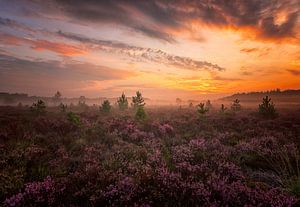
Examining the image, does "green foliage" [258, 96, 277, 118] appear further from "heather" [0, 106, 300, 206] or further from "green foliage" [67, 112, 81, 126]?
"green foliage" [67, 112, 81, 126]

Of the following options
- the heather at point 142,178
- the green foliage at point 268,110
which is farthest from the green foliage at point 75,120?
the green foliage at point 268,110

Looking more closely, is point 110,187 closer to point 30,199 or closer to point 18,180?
point 30,199

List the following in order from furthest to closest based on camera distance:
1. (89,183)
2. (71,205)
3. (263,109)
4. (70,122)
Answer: (263,109) → (70,122) → (89,183) → (71,205)

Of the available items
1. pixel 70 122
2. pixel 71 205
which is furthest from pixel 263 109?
pixel 71 205

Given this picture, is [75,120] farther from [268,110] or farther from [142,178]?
[268,110]

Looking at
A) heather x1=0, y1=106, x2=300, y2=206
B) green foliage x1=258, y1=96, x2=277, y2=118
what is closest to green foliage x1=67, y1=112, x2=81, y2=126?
heather x1=0, y1=106, x2=300, y2=206

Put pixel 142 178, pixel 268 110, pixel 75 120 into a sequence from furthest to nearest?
pixel 268 110 → pixel 75 120 → pixel 142 178

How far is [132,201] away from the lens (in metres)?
5.12

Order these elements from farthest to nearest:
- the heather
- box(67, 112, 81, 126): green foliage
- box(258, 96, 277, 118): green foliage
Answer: box(258, 96, 277, 118): green foliage → box(67, 112, 81, 126): green foliage → the heather

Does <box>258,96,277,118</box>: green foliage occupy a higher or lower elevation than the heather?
higher

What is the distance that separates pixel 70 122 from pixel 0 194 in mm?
11420

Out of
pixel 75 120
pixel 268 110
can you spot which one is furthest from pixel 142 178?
pixel 268 110

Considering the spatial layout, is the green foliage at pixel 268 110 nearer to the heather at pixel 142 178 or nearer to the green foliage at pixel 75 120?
the heather at pixel 142 178

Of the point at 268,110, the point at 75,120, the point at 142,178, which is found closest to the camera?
the point at 142,178
